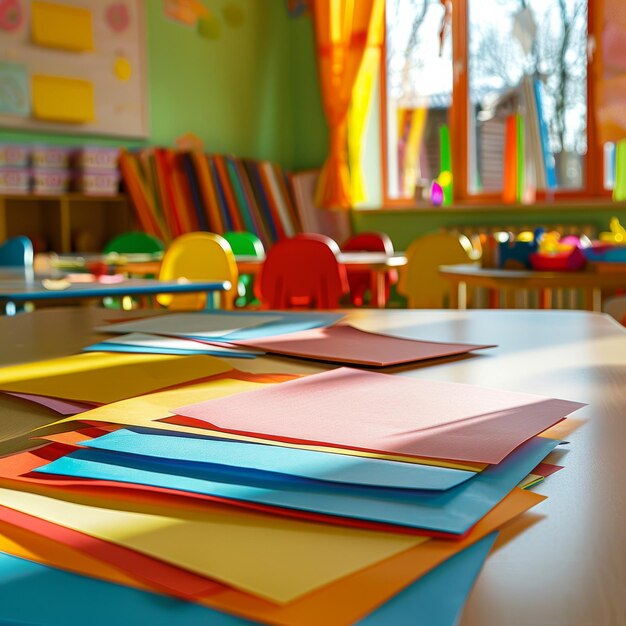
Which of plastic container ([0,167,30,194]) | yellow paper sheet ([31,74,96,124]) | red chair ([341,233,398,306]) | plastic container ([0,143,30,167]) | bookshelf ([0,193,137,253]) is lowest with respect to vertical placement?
red chair ([341,233,398,306])

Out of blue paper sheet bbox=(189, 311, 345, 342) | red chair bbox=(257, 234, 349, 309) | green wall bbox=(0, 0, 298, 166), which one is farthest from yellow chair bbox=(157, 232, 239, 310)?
blue paper sheet bbox=(189, 311, 345, 342)

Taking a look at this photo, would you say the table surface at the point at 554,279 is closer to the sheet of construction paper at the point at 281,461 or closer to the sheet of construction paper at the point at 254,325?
the sheet of construction paper at the point at 254,325

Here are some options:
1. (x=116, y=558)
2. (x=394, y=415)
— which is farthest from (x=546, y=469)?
(x=116, y=558)

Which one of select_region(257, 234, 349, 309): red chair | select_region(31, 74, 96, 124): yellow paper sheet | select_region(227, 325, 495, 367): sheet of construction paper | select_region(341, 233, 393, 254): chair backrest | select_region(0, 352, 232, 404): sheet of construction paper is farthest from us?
select_region(31, 74, 96, 124): yellow paper sheet

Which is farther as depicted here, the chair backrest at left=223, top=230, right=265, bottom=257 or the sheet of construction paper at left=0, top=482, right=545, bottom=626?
the chair backrest at left=223, top=230, right=265, bottom=257

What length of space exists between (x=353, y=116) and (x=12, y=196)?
259 cm

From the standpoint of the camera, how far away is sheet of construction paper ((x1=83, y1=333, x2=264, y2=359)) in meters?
0.81

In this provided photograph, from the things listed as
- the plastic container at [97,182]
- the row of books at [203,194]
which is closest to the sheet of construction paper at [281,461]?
the plastic container at [97,182]

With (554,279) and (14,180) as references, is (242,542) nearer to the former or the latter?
(554,279)

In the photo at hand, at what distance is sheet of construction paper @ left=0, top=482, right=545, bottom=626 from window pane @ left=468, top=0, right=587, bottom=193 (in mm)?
5671

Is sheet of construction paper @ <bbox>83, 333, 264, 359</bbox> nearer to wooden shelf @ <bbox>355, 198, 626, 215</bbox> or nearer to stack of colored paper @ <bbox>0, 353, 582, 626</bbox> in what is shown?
stack of colored paper @ <bbox>0, 353, 582, 626</bbox>

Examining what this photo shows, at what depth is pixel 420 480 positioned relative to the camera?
37cm

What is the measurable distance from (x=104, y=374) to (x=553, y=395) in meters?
0.35

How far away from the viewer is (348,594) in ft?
0.92
